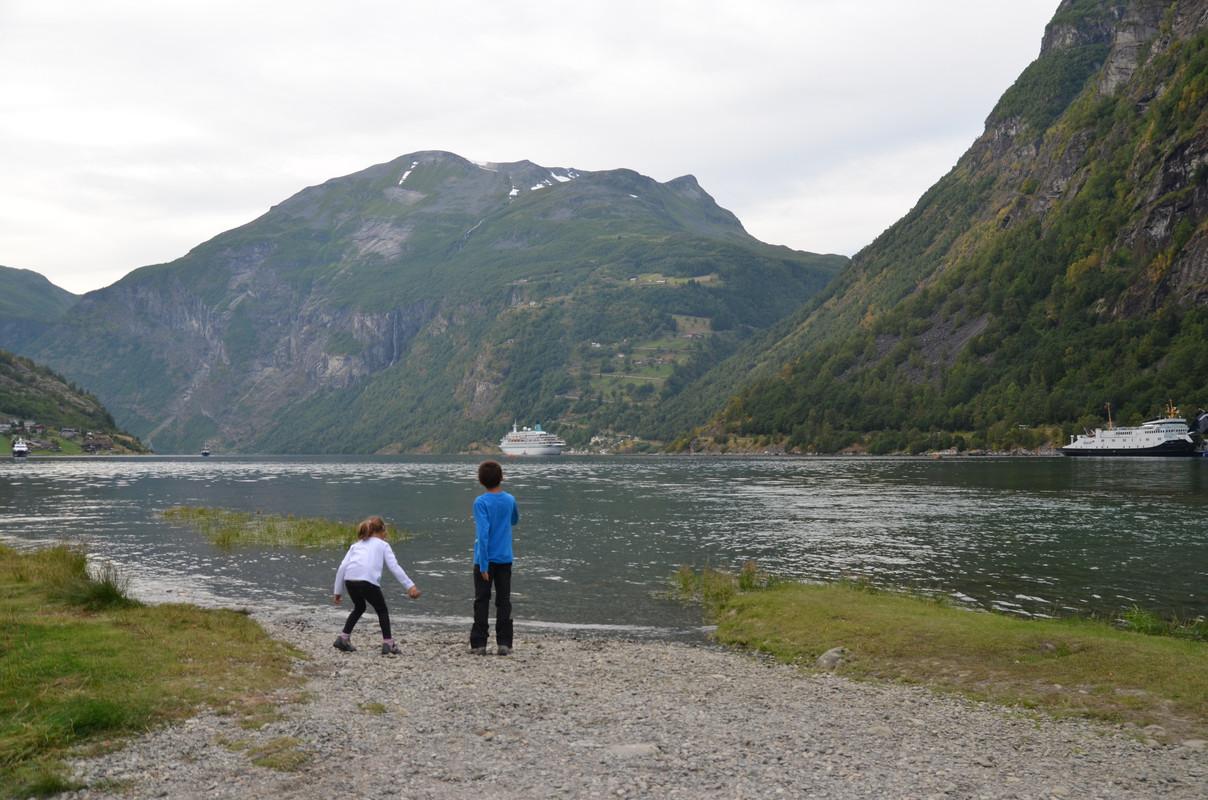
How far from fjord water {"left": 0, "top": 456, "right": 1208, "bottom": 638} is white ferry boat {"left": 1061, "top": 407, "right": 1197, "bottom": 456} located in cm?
7177

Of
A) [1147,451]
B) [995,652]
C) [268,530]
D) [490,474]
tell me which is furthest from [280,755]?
[1147,451]

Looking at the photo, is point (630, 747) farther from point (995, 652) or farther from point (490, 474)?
point (995, 652)

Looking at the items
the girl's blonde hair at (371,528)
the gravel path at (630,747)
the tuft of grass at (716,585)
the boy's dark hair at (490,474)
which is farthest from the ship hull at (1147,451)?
the girl's blonde hair at (371,528)

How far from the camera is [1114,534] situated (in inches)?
1801

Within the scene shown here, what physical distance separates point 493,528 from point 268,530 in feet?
123

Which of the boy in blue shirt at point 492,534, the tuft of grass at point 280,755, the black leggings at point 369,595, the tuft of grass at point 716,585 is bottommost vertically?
the tuft of grass at point 716,585

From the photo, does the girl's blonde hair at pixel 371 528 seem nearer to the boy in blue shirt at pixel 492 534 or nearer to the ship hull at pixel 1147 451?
the boy in blue shirt at pixel 492 534

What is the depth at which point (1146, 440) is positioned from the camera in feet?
496

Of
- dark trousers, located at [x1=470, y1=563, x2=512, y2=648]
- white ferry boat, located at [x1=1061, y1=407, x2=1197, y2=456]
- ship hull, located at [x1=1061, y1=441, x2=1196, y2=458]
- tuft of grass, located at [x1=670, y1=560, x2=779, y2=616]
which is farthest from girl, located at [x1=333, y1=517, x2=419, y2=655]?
white ferry boat, located at [x1=1061, y1=407, x2=1197, y2=456]

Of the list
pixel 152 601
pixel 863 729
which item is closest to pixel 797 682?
pixel 863 729

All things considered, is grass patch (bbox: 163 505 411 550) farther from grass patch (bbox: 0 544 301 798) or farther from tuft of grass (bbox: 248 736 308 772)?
tuft of grass (bbox: 248 736 308 772)

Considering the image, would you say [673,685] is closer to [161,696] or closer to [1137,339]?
[161,696]

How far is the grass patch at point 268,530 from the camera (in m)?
45.2

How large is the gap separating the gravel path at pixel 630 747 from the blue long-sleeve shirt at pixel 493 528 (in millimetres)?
2382
